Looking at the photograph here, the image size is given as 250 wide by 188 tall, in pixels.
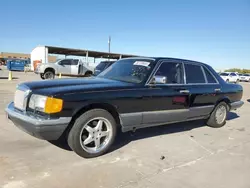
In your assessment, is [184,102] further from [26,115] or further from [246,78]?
[246,78]

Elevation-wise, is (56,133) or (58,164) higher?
(56,133)

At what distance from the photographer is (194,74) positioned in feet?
17.1

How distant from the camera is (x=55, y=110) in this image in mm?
3180

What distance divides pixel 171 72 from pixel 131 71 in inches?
33.4

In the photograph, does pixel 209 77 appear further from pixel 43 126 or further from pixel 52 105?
pixel 43 126

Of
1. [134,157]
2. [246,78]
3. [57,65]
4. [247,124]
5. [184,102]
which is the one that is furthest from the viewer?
[246,78]

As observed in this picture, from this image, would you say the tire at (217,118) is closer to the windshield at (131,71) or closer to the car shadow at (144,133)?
the car shadow at (144,133)

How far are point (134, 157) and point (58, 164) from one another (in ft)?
3.81

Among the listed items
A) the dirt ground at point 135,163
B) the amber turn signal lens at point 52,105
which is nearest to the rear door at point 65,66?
the dirt ground at point 135,163

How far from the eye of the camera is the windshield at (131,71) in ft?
14.0

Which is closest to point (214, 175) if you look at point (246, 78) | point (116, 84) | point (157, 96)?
point (157, 96)

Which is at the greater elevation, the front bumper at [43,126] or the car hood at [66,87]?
the car hood at [66,87]

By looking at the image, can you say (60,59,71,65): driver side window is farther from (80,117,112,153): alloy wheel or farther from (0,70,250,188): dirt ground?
(80,117,112,153): alloy wheel

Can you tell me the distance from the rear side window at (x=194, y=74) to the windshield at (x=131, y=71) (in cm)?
99
